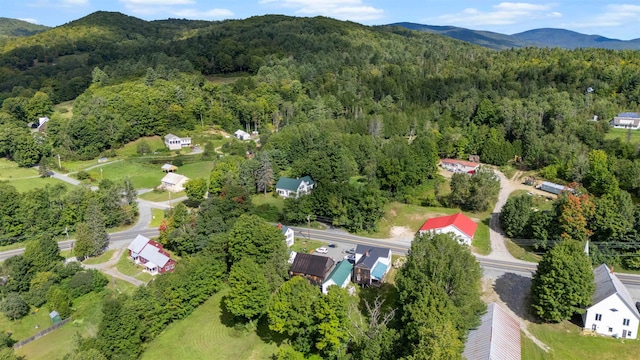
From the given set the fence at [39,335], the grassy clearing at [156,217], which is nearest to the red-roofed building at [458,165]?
the grassy clearing at [156,217]

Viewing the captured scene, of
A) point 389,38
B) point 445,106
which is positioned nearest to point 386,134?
point 445,106

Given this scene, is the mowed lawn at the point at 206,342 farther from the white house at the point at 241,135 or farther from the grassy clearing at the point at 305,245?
the white house at the point at 241,135

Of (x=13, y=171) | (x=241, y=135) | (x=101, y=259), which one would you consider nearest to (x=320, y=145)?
(x=241, y=135)

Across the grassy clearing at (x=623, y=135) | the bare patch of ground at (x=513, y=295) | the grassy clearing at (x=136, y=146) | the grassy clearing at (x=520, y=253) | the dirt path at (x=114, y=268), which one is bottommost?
the dirt path at (x=114, y=268)

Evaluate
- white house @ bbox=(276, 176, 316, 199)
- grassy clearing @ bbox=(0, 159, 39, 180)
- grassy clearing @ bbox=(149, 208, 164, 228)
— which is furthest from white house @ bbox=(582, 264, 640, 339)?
grassy clearing @ bbox=(0, 159, 39, 180)

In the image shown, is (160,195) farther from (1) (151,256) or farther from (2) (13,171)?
(2) (13,171)
